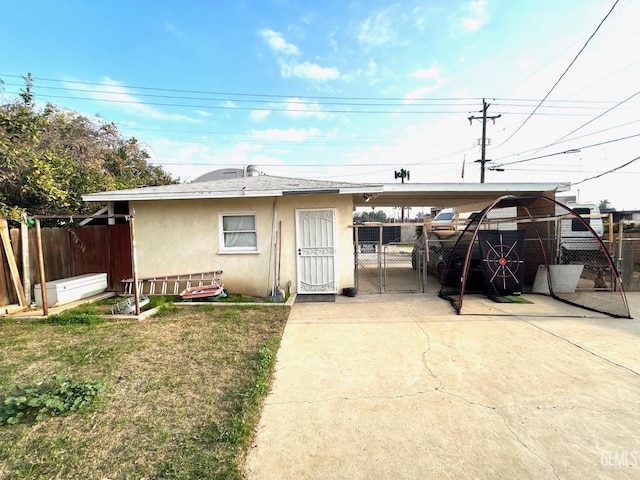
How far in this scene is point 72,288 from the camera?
6332mm

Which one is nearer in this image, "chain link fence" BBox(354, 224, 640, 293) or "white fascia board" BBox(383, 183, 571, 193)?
"chain link fence" BBox(354, 224, 640, 293)

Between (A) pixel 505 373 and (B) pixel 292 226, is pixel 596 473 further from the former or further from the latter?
(B) pixel 292 226

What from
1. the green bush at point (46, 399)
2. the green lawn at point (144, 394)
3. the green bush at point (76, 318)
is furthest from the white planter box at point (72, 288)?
the green bush at point (46, 399)

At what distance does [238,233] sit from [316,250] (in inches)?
81.7

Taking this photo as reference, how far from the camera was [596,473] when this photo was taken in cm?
189

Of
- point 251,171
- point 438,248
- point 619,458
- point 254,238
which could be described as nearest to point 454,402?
point 619,458

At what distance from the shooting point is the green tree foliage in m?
5.79

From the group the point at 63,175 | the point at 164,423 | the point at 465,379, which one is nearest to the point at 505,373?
the point at 465,379

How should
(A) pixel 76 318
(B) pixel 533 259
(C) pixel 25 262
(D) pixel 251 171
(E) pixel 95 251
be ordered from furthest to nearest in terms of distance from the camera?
(D) pixel 251 171 < (B) pixel 533 259 < (E) pixel 95 251 < (C) pixel 25 262 < (A) pixel 76 318

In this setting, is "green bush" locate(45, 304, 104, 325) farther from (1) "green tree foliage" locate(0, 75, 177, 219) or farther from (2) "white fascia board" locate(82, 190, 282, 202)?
(2) "white fascia board" locate(82, 190, 282, 202)

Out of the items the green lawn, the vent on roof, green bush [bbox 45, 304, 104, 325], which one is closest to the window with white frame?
the green lawn

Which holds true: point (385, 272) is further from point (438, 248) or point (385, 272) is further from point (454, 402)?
point (454, 402)

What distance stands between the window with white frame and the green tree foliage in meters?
3.95

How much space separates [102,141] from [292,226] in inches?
494
